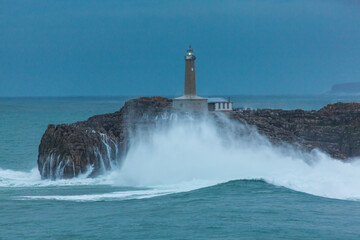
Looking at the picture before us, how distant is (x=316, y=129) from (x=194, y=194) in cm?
1562

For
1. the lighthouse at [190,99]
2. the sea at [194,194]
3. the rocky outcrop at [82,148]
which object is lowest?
the sea at [194,194]

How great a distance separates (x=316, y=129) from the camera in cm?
3334

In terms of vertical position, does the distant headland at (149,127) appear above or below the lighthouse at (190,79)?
below

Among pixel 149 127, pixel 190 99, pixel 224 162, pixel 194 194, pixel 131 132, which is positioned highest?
pixel 190 99

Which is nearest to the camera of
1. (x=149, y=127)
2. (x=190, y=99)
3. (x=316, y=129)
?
(x=149, y=127)

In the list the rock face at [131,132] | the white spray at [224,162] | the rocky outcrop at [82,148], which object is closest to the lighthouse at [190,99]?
the rock face at [131,132]

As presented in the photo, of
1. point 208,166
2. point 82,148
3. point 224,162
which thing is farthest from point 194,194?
point 82,148

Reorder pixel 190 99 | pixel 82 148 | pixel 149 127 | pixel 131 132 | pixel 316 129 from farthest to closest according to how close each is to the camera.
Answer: pixel 190 99 < pixel 316 129 < pixel 149 127 < pixel 131 132 < pixel 82 148

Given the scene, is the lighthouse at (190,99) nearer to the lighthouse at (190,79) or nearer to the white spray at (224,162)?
the lighthouse at (190,79)

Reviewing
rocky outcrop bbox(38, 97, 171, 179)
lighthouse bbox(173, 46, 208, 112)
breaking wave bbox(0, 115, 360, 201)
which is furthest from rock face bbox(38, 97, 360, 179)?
lighthouse bbox(173, 46, 208, 112)

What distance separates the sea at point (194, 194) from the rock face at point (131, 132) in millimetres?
813

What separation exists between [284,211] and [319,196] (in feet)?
11.3

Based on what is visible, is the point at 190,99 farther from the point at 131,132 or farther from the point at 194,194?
the point at 194,194

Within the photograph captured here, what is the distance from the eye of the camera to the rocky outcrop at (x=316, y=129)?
103 feet
